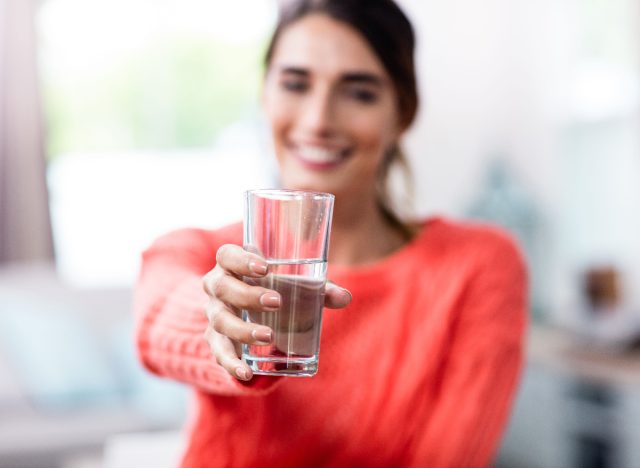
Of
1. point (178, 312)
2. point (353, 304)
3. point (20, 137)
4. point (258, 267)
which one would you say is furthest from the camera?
point (20, 137)

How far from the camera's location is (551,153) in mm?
2744

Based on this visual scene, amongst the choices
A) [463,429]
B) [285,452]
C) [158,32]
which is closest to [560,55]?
[158,32]

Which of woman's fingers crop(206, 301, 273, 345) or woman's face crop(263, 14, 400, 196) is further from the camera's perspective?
woman's face crop(263, 14, 400, 196)

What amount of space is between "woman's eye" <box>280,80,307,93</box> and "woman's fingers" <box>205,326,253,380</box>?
21 cm

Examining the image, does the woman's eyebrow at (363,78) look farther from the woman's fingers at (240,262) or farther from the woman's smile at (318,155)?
the woman's fingers at (240,262)

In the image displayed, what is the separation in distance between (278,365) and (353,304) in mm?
332

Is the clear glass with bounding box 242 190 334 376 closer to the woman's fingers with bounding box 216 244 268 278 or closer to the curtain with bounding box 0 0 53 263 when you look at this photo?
the woman's fingers with bounding box 216 244 268 278

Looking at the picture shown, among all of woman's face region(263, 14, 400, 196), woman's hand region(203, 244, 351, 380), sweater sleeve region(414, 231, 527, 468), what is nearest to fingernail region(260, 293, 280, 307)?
woman's hand region(203, 244, 351, 380)

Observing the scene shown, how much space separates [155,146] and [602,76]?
5.27ft

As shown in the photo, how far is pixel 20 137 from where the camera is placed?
2875mm

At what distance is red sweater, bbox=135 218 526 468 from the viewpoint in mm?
507

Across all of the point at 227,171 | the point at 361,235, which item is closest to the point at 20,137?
the point at 227,171

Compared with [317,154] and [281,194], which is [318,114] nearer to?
[317,154]

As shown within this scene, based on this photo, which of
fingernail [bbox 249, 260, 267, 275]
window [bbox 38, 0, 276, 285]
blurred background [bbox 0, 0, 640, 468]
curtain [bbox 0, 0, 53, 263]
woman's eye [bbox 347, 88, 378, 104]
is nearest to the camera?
fingernail [bbox 249, 260, 267, 275]
